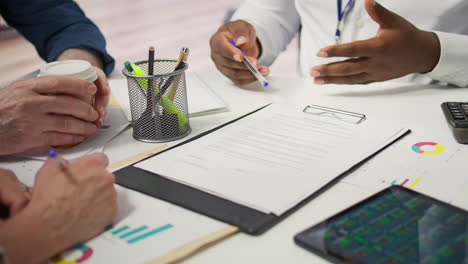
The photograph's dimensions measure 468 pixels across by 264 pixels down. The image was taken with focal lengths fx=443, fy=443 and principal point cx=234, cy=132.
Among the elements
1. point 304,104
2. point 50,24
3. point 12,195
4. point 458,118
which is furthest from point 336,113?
point 50,24

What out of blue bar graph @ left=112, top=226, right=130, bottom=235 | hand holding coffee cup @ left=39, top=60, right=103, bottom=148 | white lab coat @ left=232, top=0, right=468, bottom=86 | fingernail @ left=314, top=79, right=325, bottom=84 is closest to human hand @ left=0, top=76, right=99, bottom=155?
hand holding coffee cup @ left=39, top=60, right=103, bottom=148

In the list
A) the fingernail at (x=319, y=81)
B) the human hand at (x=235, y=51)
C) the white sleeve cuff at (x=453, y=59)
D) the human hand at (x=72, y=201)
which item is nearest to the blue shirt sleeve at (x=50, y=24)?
the human hand at (x=235, y=51)

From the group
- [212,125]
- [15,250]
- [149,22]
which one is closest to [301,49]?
[212,125]

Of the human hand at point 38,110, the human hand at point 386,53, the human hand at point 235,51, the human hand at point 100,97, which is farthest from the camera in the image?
the human hand at point 235,51

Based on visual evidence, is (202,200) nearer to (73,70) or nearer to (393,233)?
(393,233)

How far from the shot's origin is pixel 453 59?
36.7 inches

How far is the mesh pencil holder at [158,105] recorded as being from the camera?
28.4 inches

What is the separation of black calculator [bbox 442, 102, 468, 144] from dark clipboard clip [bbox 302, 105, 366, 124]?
→ 0.46ft

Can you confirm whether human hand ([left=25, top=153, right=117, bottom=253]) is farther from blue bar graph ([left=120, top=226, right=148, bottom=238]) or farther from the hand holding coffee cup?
the hand holding coffee cup

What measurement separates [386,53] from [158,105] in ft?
1.61

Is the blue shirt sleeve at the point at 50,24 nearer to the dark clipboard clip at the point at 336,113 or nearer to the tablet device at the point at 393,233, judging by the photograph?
the dark clipboard clip at the point at 336,113

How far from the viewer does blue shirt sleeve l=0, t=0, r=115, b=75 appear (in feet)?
3.73

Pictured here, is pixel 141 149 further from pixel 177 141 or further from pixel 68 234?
pixel 68 234

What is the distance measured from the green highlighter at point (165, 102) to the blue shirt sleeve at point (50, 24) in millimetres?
390
